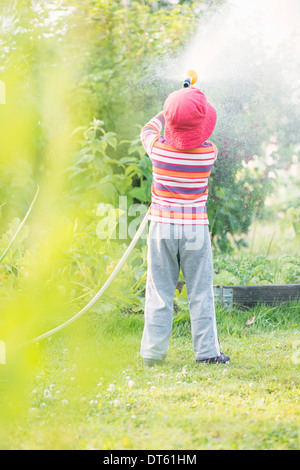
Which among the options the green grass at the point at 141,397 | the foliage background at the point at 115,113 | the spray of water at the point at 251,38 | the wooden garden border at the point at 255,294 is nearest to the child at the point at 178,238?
the green grass at the point at 141,397

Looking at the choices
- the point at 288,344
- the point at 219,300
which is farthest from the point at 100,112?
the point at 288,344

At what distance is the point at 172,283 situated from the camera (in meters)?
2.44

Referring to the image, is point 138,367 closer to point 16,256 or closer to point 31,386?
point 31,386

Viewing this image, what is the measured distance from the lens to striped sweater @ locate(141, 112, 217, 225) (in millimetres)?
2334

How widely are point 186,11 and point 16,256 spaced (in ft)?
7.77

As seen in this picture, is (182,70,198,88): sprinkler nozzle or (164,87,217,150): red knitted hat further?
(182,70,198,88): sprinkler nozzle

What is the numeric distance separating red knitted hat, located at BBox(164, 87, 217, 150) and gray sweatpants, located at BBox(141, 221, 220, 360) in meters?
0.36

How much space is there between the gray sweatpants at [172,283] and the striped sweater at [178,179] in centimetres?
5

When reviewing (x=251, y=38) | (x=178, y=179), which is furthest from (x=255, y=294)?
(x=251, y=38)

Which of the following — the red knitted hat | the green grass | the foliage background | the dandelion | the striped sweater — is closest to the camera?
the green grass

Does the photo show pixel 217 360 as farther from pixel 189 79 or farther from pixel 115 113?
pixel 115 113

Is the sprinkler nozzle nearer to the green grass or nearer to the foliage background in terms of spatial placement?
the green grass

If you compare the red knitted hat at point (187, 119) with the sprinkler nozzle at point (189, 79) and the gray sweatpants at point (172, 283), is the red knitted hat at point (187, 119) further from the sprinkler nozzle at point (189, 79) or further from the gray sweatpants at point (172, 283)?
the gray sweatpants at point (172, 283)

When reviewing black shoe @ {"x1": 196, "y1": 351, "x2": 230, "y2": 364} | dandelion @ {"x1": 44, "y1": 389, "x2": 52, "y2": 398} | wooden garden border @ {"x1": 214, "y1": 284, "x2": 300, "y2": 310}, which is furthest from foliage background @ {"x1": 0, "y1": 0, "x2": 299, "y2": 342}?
dandelion @ {"x1": 44, "y1": 389, "x2": 52, "y2": 398}
